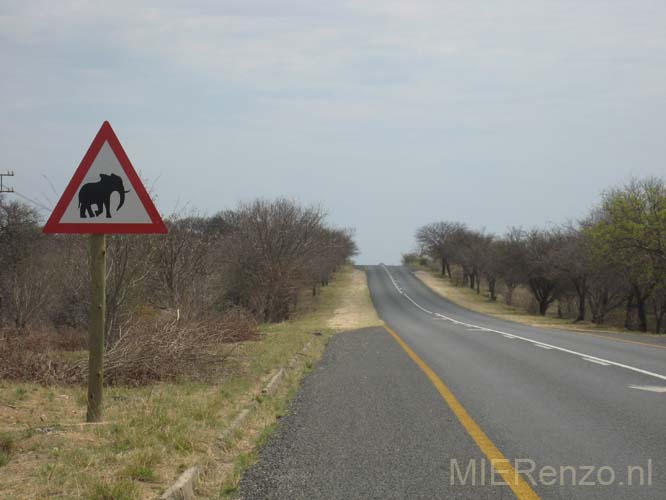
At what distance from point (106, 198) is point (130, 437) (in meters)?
2.21

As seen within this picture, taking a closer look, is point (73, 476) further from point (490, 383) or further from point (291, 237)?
point (291, 237)

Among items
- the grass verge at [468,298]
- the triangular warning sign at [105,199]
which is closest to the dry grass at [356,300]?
the grass verge at [468,298]

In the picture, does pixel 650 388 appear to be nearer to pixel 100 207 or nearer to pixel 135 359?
pixel 135 359

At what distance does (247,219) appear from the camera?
41.2 meters

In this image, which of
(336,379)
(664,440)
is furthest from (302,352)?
(664,440)

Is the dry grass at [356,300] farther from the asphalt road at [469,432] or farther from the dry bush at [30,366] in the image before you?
the dry bush at [30,366]

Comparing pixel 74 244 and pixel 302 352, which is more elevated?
pixel 74 244

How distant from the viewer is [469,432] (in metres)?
6.38

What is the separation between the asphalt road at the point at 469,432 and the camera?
4.78 metres

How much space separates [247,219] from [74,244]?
93.4 feet

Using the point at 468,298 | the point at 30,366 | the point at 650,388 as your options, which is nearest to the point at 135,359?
the point at 30,366

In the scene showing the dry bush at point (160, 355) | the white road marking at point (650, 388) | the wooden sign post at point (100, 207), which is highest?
the wooden sign post at point (100, 207)

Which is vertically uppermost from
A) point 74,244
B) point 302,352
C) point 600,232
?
point 600,232

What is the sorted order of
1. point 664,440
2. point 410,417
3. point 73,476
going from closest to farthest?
point 73,476, point 664,440, point 410,417
